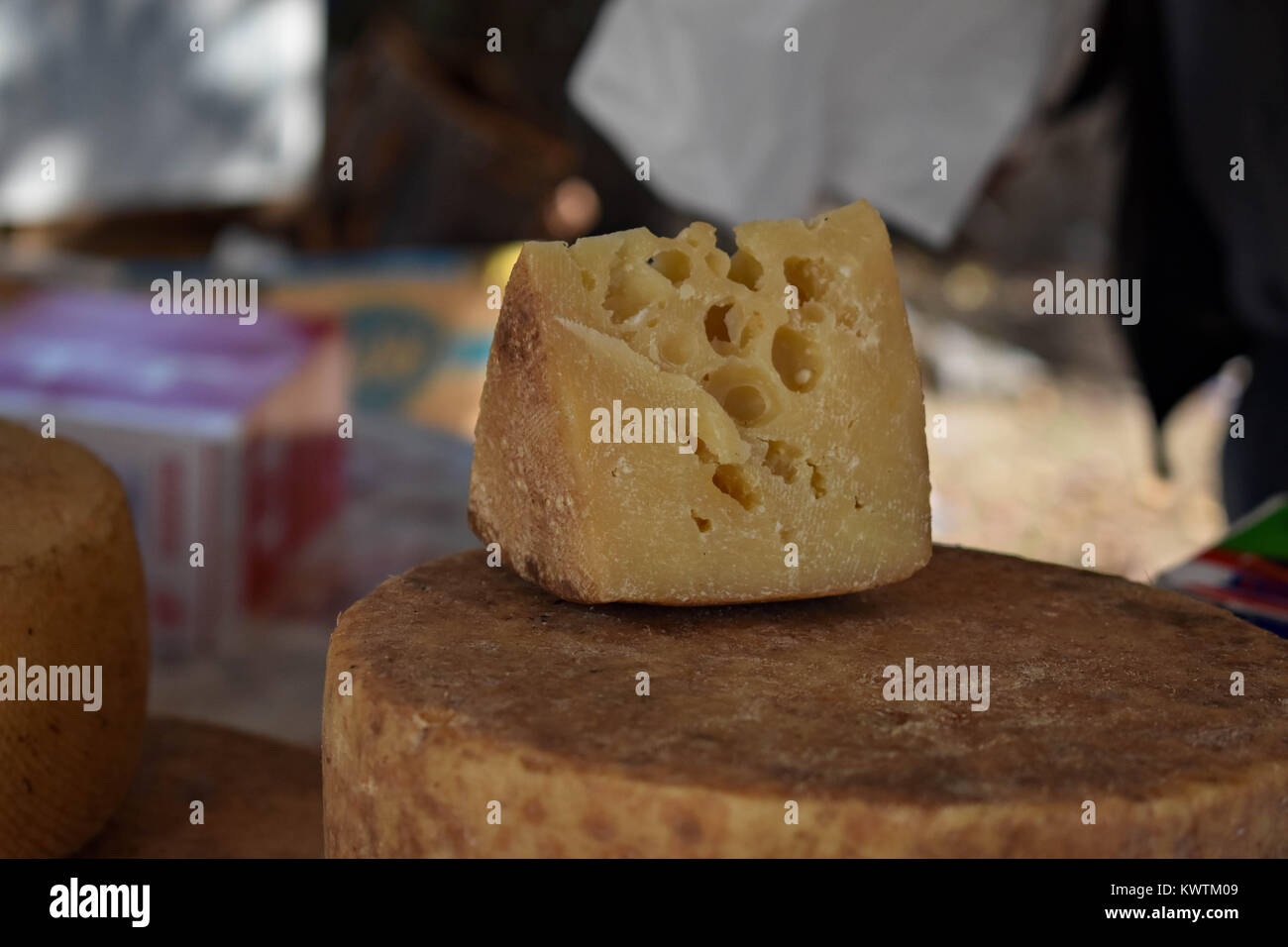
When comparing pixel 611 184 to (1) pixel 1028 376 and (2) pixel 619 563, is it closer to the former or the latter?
(1) pixel 1028 376

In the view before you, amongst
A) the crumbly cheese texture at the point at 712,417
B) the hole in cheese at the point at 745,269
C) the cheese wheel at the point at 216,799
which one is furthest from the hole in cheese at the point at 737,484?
the cheese wheel at the point at 216,799

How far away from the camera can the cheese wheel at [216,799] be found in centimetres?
107

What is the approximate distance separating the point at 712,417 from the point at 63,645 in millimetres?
525

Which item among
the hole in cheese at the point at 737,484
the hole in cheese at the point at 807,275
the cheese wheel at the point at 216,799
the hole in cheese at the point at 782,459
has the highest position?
the hole in cheese at the point at 807,275

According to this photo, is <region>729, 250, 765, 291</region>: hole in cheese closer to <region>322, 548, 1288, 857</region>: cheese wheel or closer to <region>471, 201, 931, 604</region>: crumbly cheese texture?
<region>471, 201, 931, 604</region>: crumbly cheese texture

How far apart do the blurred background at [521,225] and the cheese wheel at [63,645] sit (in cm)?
69

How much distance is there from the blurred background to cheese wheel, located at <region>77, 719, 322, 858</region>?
17.4 inches

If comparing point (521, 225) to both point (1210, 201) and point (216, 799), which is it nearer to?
point (1210, 201)

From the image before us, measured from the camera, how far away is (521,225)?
13.8 ft

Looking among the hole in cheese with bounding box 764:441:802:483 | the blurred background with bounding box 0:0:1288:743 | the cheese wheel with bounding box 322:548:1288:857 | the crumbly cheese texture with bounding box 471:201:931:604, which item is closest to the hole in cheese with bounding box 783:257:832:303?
the crumbly cheese texture with bounding box 471:201:931:604

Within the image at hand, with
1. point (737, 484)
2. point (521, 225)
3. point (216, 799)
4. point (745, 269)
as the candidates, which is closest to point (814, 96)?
point (745, 269)

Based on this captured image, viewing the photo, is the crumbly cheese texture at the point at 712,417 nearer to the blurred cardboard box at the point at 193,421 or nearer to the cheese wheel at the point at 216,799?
the cheese wheel at the point at 216,799
